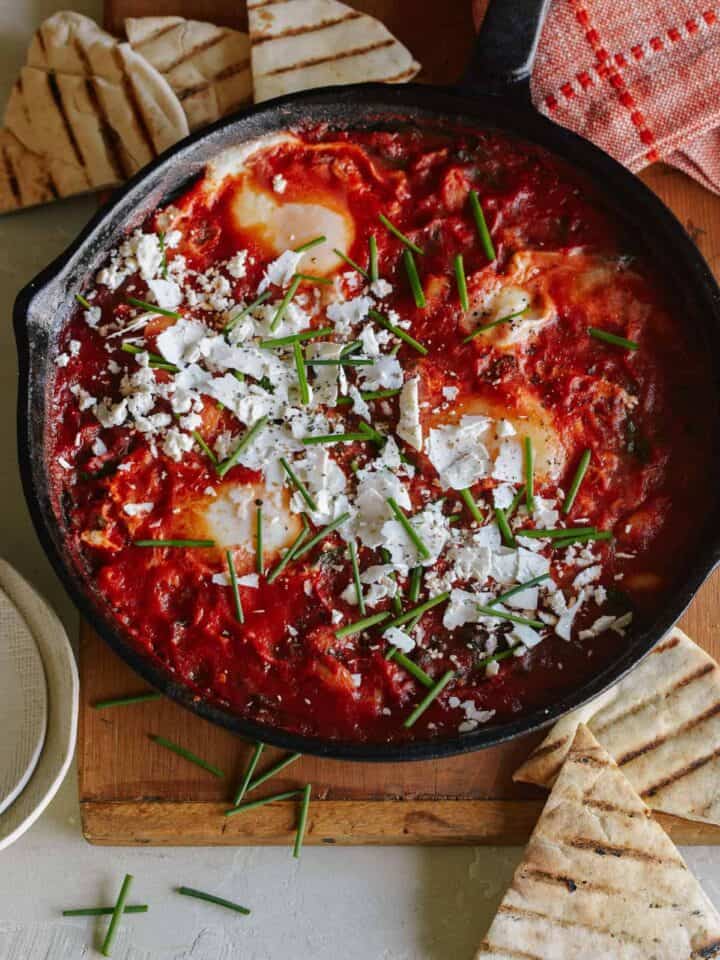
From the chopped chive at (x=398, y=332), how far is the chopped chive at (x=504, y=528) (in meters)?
0.42

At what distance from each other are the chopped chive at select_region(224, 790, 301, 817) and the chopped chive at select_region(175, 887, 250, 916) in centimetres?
26

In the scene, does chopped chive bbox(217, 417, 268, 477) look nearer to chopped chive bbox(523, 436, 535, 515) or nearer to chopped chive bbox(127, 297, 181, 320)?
chopped chive bbox(127, 297, 181, 320)

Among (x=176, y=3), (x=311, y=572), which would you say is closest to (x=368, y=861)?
(x=311, y=572)

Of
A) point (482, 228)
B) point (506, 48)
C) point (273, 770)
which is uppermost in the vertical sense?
point (506, 48)

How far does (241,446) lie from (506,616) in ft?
2.42

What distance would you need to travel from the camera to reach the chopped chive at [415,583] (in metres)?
2.54

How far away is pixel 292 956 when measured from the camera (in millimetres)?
2957

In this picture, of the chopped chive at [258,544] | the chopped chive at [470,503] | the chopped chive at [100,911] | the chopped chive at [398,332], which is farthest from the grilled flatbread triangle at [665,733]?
the chopped chive at [100,911]

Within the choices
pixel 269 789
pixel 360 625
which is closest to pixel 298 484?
pixel 360 625

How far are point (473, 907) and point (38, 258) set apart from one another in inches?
86.6

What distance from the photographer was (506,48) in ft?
8.33

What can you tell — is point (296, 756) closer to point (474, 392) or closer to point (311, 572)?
point (311, 572)

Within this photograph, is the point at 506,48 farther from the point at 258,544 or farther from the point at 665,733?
the point at 665,733

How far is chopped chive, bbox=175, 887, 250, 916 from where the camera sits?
2.95m
